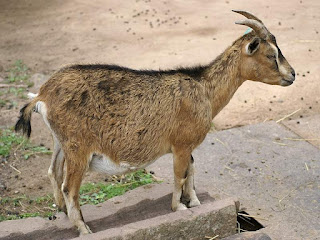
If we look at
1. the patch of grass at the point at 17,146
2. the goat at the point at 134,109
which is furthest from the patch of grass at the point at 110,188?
the patch of grass at the point at 17,146

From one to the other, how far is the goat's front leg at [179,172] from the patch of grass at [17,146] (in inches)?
92.2

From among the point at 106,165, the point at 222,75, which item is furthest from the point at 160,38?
the point at 106,165

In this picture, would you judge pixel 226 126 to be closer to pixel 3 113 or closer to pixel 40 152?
pixel 40 152

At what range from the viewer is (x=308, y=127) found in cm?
729

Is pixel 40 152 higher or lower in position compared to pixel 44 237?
lower

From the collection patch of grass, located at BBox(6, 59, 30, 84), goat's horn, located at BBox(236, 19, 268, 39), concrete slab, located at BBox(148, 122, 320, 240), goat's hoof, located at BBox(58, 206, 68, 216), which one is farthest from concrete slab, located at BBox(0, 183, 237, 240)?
patch of grass, located at BBox(6, 59, 30, 84)

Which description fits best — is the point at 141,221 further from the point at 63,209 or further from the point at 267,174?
the point at 267,174

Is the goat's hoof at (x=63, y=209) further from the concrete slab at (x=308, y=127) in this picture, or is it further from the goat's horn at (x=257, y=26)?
the concrete slab at (x=308, y=127)

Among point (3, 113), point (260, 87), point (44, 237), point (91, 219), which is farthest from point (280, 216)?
point (3, 113)

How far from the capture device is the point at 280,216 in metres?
5.38

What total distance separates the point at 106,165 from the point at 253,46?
1.77 metres

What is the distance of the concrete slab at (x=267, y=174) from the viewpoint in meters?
5.34

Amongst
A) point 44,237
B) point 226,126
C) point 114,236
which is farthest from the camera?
point 226,126

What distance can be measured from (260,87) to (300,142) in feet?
6.07
